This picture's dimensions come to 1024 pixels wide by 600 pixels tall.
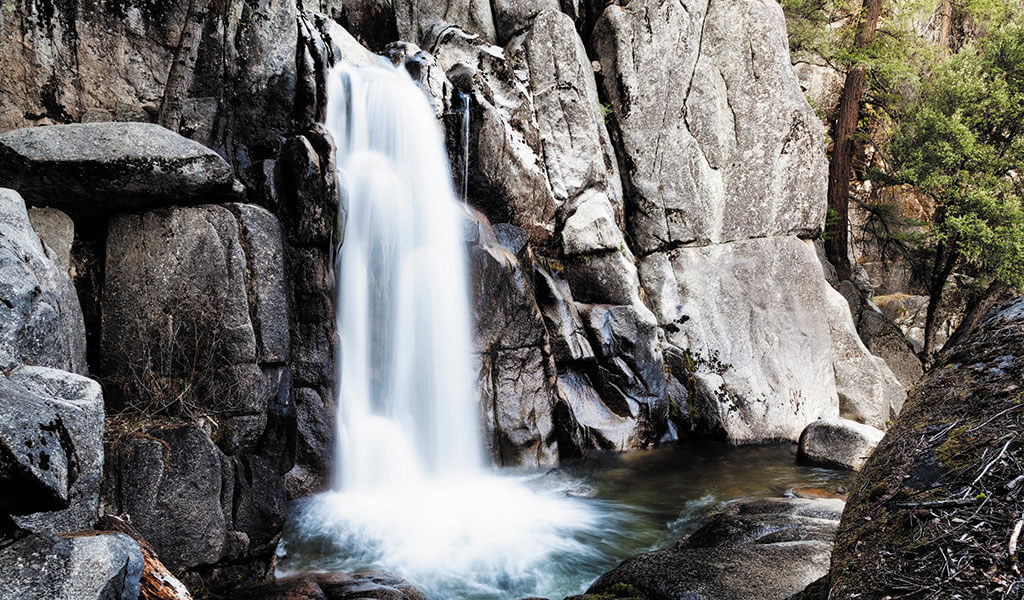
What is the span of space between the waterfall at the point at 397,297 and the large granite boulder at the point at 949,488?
673 cm

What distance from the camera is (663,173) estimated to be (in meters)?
13.3

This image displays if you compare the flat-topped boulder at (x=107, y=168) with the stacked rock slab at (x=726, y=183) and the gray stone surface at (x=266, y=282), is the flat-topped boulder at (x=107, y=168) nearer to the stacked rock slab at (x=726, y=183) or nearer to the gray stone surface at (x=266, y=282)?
the gray stone surface at (x=266, y=282)

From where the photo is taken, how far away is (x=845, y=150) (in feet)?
54.1

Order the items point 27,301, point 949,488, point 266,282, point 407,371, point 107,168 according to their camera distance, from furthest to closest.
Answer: point 407,371 → point 266,282 → point 107,168 → point 27,301 → point 949,488

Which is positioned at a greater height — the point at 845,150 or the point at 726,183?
the point at 845,150

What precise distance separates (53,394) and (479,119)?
846 cm

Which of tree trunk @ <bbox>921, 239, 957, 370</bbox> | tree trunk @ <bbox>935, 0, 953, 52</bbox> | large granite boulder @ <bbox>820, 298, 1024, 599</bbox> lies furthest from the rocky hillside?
tree trunk @ <bbox>935, 0, 953, 52</bbox>

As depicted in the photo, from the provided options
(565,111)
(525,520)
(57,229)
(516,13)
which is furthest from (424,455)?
(516,13)

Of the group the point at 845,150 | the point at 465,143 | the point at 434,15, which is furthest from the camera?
the point at 845,150

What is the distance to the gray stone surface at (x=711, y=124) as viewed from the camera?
13.1 meters

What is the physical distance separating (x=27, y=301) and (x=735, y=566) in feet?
17.4

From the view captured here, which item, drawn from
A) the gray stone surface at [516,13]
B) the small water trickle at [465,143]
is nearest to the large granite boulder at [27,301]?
the small water trickle at [465,143]

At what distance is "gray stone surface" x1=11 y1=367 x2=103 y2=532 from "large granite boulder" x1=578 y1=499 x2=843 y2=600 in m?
3.44

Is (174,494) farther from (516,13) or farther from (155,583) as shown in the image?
(516,13)
